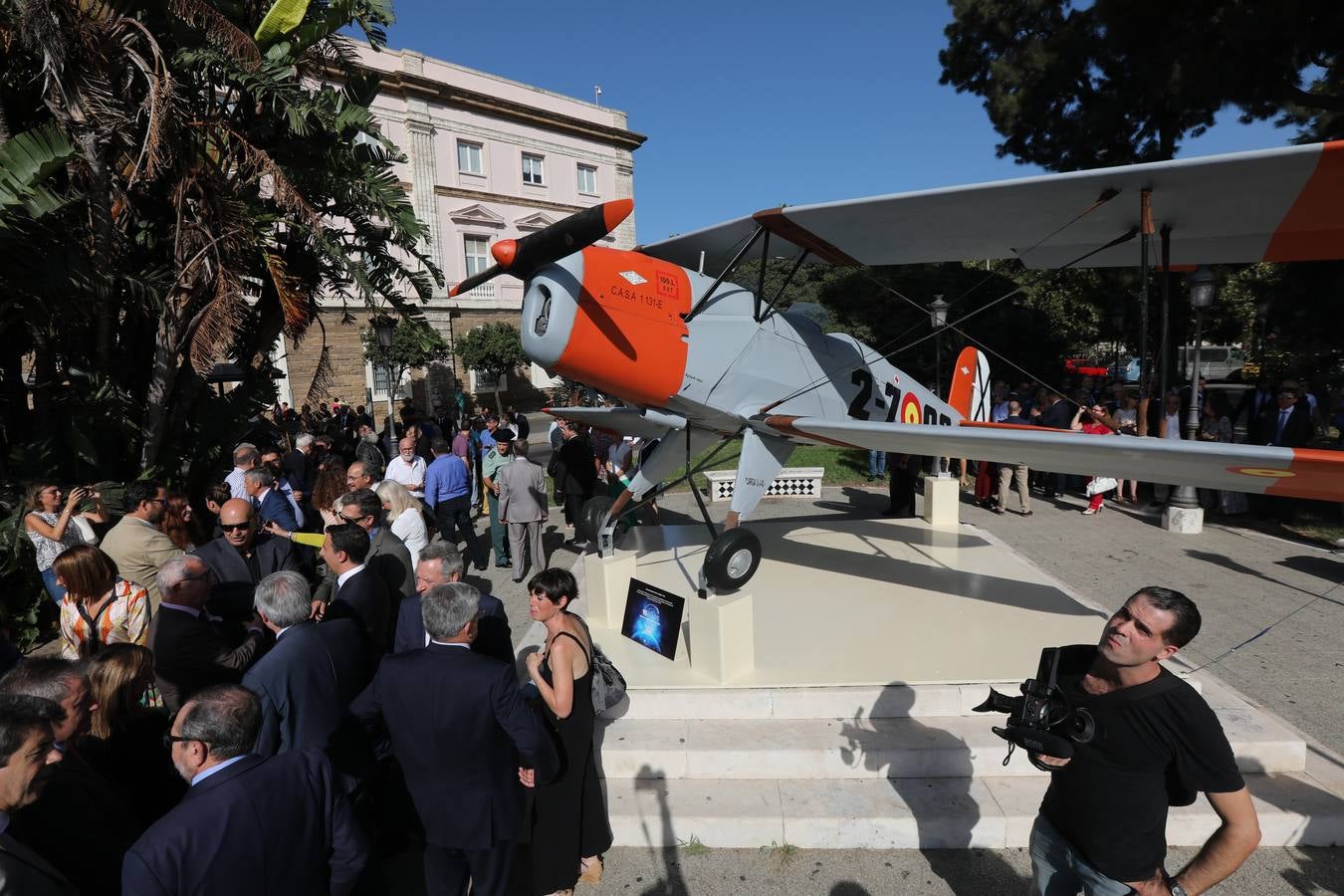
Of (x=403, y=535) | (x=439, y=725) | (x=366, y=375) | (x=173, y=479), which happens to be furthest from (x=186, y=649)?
(x=366, y=375)

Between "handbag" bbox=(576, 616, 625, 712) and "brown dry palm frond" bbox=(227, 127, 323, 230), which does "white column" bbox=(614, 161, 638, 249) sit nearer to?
"brown dry palm frond" bbox=(227, 127, 323, 230)

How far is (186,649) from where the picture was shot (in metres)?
2.67

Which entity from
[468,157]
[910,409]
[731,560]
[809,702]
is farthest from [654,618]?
[468,157]

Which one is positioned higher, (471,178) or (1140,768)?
(471,178)

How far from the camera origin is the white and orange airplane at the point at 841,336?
3.54 m

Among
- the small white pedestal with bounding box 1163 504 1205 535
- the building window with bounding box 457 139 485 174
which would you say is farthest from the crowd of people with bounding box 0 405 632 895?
the building window with bounding box 457 139 485 174

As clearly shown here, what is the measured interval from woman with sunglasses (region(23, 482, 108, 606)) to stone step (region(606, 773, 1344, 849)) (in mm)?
4114

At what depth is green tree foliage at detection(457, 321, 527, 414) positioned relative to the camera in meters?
24.2

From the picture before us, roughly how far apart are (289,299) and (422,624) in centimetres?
485

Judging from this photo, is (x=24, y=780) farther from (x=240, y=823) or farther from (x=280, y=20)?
(x=280, y=20)

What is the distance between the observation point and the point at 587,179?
105 ft

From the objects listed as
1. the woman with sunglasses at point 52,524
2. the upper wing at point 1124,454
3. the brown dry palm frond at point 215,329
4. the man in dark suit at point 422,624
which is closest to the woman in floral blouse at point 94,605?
→ the man in dark suit at point 422,624

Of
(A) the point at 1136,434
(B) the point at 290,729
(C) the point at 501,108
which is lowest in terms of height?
(B) the point at 290,729

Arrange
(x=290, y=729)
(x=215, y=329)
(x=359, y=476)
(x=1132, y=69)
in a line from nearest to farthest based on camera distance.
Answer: (x=290, y=729), (x=359, y=476), (x=215, y=329), (x=1132, y=69)
